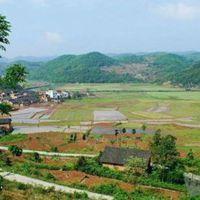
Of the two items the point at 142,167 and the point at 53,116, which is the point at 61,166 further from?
the point at 53,116

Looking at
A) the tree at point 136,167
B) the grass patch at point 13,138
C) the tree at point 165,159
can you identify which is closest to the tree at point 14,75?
the tree at point 136,167

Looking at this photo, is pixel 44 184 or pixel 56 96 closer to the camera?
pixel 44 184

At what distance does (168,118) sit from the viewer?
73.5 metres

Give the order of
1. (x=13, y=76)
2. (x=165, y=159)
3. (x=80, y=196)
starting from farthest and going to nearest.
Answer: (x=165, y=159)
(x=80, y=196)
(x=13, y=76)

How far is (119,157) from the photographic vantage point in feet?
108

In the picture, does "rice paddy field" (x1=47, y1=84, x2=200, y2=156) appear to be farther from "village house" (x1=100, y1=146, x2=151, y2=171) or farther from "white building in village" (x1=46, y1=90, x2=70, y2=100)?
"village house" (x1=100, y1=146, x2=151, y2=171)

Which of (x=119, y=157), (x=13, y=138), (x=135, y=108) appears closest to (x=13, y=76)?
(x=119, y=157)

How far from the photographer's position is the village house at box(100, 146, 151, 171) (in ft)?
106

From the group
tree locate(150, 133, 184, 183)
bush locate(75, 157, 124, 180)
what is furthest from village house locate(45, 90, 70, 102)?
tree locate(150, 133, 184, 183)

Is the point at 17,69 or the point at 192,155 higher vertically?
the point at 17,69

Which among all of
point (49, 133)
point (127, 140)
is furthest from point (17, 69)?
point (49, 133)

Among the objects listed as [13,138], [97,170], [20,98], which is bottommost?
[13,138]

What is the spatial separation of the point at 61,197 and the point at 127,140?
2819 centimetres

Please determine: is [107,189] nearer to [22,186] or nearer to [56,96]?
[22,186]
